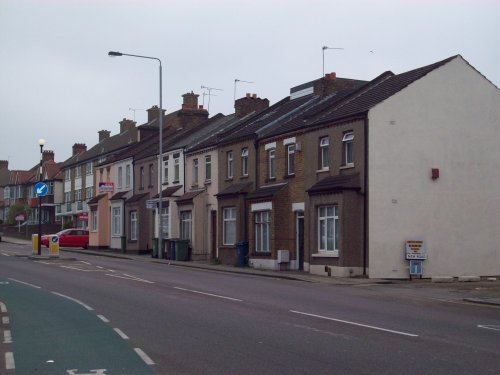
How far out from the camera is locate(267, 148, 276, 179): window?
37.0 meters

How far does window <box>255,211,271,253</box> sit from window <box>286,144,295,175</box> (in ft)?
6.98

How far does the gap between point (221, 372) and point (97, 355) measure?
2266 millimetres

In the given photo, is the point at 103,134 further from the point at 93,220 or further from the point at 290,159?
the point at 290,159

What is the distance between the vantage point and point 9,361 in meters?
10.9

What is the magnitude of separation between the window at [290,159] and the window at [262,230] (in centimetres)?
213

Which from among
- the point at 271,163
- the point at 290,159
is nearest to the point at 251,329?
the point at 290,159

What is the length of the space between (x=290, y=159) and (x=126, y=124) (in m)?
41.7

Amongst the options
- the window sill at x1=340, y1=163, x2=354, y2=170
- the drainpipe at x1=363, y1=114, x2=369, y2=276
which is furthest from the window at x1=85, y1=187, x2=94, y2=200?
the drainpipe at x1=363, y1=114, x2=369, y2=276

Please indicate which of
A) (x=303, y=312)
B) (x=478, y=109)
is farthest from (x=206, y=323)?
(x=478, y=109)

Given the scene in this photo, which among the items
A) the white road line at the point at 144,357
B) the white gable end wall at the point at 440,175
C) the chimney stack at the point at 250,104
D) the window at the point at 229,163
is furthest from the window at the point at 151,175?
the white road line at the point at 144,357

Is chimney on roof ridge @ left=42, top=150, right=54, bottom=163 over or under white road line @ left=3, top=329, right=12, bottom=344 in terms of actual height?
over

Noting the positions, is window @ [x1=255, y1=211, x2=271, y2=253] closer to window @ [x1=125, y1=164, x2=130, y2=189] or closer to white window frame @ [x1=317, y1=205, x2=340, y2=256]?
white window frame @ [x1=317, y1=205, x2=340, y2=256]

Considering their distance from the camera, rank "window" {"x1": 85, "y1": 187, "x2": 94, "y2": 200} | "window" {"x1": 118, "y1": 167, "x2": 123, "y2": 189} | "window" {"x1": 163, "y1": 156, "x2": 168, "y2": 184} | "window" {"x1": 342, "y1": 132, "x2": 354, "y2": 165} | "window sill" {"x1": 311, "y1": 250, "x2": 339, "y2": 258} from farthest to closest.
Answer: "window" {"x1": 85, "y1": 187, "x2": 94, "y2": 200} → "window" {"x1": 118, "y1": 167, "x2": 123, "y2": 189} → "window" {"x1": 163, "y1": 156, "x2": 168, "y2": 184} → "window" {"x1": 342, "y1": 132, "x2": 354, "y2": 165} → "window sill" {"x1": 311, "y1": 250, "x2": 339, "y2": 258}

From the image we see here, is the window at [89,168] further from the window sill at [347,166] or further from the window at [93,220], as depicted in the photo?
the window sill at [347,166]
